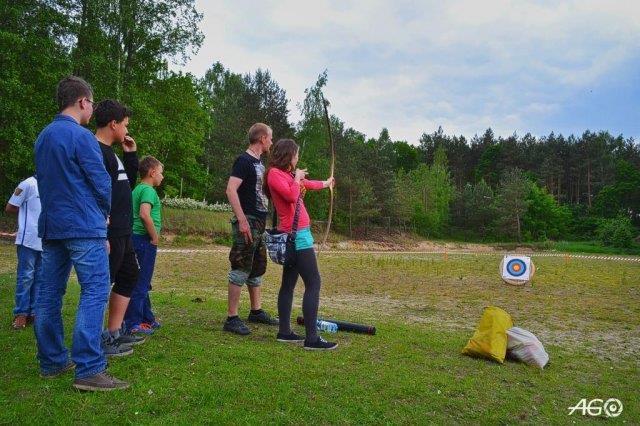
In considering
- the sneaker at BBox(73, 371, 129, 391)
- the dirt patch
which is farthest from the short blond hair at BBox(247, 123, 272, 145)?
the dirt patch

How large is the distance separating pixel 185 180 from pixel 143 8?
23347mm

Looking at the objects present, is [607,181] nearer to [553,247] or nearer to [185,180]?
[553,247]

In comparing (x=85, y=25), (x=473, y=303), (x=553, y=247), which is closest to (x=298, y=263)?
(x=473, y=303)

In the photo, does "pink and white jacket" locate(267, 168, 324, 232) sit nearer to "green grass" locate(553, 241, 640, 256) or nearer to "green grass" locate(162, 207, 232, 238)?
"green grass" locate(162, 207, 232, 238)

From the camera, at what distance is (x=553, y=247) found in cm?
5872

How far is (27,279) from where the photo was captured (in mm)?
5852

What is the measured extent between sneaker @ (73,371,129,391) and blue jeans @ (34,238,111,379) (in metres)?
0.04

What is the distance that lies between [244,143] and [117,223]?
3504cm

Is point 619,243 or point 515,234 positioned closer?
point 619,243

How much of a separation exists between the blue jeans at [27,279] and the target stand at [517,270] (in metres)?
12.9

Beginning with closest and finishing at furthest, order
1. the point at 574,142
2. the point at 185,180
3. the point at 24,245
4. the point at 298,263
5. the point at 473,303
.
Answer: the point at 298,263 → the point at 24,245 → the point at 473,303 → the point at 185,180 → the point at 574,142

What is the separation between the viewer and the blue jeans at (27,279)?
5.61 m
